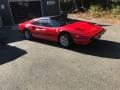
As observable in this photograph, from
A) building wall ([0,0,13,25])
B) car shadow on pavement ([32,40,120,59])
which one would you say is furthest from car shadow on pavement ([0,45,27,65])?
building wall ([0,0,13,25])

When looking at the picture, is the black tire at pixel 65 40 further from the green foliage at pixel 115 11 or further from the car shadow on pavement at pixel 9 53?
the green foliage at pixel 115 11

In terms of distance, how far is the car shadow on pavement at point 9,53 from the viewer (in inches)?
436

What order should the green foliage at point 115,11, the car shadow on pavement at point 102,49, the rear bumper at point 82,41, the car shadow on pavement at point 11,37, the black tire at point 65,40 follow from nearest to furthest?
the car shadow on pavement at point 102,49 < the rear bumper at point 82,41 < the black tire at point 65,40 < the car shadow on pavement at point 11,37 < the green foliage at point 115,11

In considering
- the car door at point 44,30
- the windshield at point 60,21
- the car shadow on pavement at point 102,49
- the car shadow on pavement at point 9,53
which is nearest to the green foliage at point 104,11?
the windshield at point 60,21

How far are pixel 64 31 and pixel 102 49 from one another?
6.47ft

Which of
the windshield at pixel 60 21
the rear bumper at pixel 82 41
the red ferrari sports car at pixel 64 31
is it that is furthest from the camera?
the windshield at pixel 60 21

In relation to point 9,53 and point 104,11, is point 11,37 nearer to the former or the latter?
point 9,53

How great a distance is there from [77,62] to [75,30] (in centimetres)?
200

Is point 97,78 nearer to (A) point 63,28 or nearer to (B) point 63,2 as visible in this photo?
(A) point 63,28

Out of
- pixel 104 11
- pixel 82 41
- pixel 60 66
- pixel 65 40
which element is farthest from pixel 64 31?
pixel 104 11

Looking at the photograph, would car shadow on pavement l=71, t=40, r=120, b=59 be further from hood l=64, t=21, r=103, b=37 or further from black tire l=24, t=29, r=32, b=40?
black tire l=24, t=29, r=32, b=40

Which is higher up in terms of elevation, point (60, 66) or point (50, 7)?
point (50, 7)

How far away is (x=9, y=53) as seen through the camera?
39.3 ft

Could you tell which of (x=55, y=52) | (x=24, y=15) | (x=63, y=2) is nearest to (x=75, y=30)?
(x=55, y=52)
